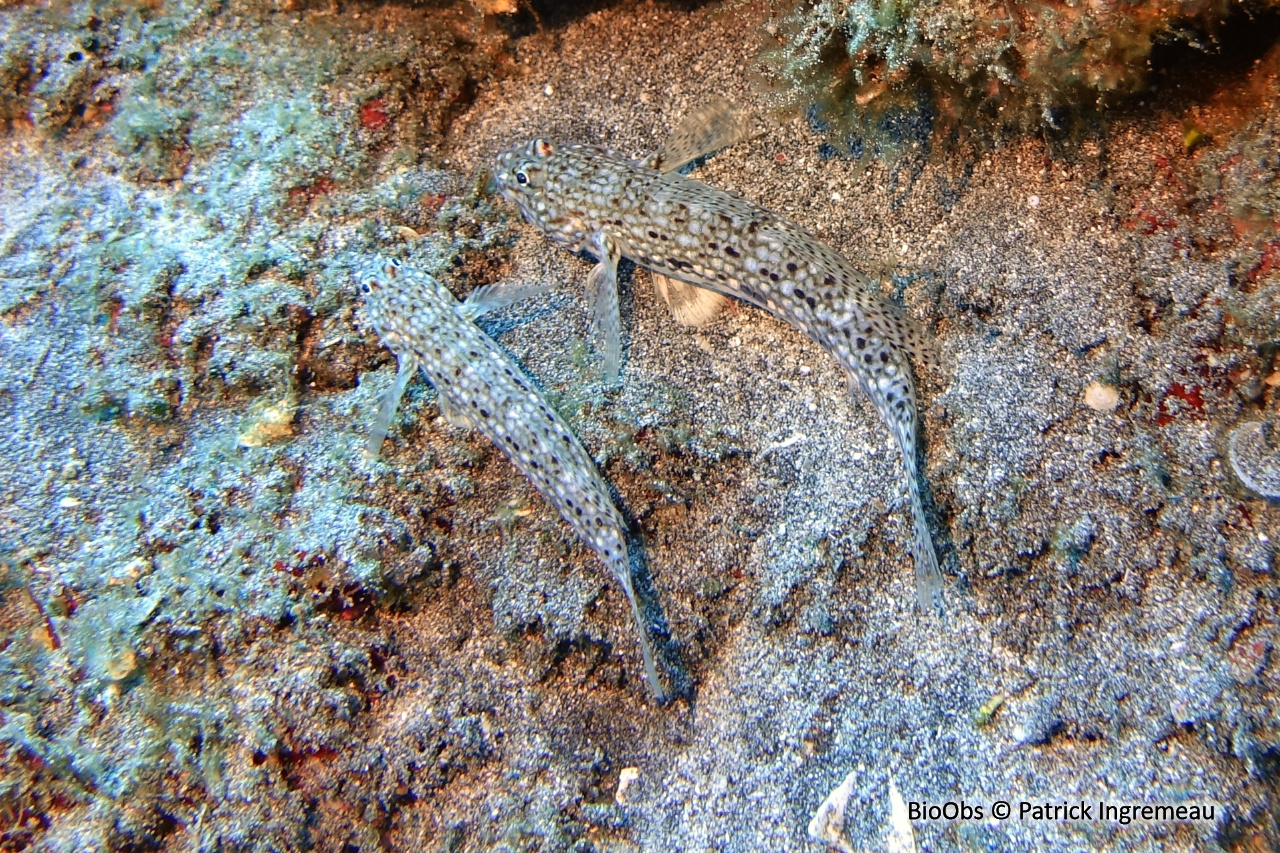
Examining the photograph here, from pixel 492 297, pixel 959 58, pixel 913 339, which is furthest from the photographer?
pixel 492 297

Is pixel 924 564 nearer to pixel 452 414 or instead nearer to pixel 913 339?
pixel 913 339

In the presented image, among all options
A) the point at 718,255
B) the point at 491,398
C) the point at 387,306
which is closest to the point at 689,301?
the point at 718,255

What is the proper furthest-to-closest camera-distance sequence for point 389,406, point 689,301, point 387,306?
point 689,301 < point 387,306 < point 389,406

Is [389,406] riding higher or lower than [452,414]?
higher

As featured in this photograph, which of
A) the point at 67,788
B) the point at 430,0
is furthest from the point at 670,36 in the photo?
the point at 67,788

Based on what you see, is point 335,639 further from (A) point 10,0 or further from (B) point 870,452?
(A) point 10,0

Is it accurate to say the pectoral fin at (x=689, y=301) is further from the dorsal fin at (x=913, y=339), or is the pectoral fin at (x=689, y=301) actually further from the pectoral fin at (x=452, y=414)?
the pectoral fin at (x=452, y=414)

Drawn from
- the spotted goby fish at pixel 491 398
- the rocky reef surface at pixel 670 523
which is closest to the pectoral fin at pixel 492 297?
the spotted goby fish at pixel 491 398
